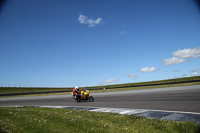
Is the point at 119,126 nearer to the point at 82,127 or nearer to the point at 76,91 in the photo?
the point at 82,127

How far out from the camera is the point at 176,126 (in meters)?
5.05

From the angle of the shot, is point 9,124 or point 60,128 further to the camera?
point 9,124

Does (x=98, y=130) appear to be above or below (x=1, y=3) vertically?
below

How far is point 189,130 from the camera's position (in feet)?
15.4

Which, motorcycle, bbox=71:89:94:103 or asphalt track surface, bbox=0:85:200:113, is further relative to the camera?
motorcycle, bbox=71:89:94:103

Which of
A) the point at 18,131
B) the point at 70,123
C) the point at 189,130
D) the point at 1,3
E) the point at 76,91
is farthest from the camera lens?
the point at 76,91

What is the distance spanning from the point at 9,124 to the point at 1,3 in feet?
14.2

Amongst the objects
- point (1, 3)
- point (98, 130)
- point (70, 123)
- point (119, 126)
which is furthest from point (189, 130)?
point (1, 3)

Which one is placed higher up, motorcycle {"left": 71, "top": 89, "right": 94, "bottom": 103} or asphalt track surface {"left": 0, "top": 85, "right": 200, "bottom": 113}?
motorcycle {"left": 71, "top": 89, "right": 94, "bottom": 103}

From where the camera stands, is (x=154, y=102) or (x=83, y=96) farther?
(x=83, y=96)

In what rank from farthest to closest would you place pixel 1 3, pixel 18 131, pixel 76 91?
pixel 76 91 → pixel 18 131 → pixel 1 3

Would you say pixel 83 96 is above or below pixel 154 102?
above

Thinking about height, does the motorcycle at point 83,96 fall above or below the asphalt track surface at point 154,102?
above

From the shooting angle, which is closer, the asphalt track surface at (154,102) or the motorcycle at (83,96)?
the asphalt track surface at (154,102)
